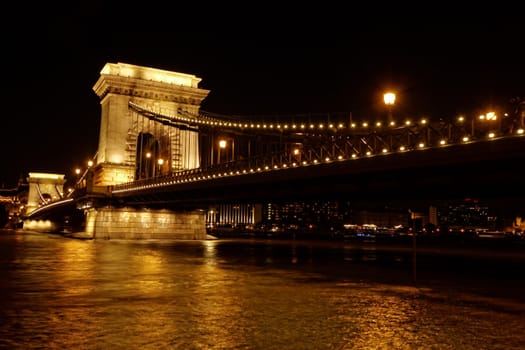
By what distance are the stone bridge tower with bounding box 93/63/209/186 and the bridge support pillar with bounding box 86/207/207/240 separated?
565 centimetres

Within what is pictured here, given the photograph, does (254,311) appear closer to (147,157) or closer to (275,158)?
(275,158)

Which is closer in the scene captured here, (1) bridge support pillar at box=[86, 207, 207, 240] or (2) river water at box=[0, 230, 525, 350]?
(2) river water at box=[0, 230, 525, 350]

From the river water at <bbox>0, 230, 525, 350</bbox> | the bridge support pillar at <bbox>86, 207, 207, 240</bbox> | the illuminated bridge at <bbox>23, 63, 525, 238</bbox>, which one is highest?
the illuminated bridge at <bbox>23, 63, 525, 238</bbox>

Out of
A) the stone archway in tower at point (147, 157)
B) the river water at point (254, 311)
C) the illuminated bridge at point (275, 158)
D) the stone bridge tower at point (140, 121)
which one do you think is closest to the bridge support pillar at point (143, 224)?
the illuminated bridge at point (275, 158)

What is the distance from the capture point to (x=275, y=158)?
4091 cm

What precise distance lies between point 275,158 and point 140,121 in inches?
1215

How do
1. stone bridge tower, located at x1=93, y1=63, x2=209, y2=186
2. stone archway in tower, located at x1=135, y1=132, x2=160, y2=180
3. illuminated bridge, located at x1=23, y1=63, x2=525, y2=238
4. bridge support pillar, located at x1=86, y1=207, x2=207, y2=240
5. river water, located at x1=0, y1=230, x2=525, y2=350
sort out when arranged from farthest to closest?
stone archway in tower, located at x1=135, y1=132, x2=160, y2=180
stone bridge tower, located at x1=93, y1=63, x2=209, y2=186
bridge support pillar, located at x1=86, y1=207, x2=207, y2=240
illuminated bridge, located at x1=23, y1=63, x2=525, y2=238
river water, located at x1=0, y1=230, x2=525, y2=350

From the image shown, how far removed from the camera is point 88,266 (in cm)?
2244

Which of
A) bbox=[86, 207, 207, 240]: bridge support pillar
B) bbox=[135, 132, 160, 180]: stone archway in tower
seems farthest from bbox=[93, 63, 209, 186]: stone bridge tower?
bbox=[86, 207, 207, 240]: bridge support pillar

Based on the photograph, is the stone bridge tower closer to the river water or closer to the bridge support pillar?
the bridge support pillar

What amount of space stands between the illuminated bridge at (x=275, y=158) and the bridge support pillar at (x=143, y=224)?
0.78ft

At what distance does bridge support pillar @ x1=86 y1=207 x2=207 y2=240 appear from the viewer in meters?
58.6

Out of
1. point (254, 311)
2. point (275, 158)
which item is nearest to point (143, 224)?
point (275, 158)

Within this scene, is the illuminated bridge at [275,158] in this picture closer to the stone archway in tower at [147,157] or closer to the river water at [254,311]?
the stone archway in tower at [147,157]
